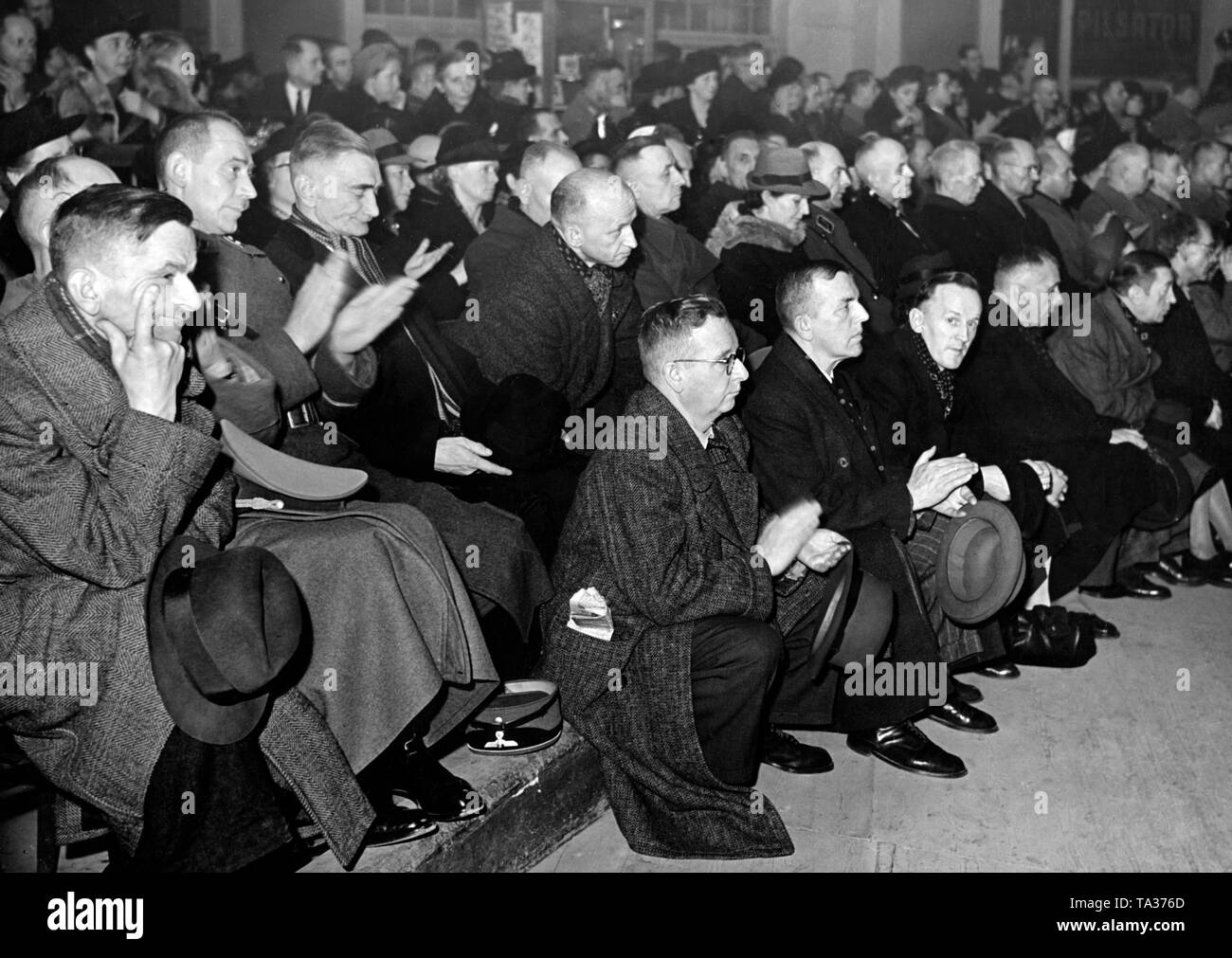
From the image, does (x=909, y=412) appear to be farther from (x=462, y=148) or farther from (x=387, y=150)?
(x=387, y=150)

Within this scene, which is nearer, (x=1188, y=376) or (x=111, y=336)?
(x=111, y=336)

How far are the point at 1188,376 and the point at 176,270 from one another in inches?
199

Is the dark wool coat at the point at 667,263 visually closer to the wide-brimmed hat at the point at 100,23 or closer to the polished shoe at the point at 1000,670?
the polished shoe at the point at 1000,670

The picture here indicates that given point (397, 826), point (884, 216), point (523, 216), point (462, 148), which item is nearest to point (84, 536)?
point (397, 826)

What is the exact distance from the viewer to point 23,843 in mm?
3088

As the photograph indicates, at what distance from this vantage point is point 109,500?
8.17ft

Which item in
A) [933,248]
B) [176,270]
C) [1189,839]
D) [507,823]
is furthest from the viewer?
[933,248]

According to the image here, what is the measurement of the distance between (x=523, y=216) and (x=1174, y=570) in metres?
3.36

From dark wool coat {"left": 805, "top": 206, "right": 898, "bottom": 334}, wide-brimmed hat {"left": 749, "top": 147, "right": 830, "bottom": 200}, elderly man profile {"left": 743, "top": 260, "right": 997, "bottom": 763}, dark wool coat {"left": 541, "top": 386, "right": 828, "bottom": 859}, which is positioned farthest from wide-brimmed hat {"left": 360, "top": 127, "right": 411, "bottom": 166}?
dark wool coat {"left": 541, "top": 386, "right": 828, "bottom": 859}

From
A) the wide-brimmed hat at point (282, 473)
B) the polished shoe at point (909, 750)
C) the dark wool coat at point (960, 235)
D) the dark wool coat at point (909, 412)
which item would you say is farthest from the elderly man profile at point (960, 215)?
the wide-brimmed hat at point (282, 473)

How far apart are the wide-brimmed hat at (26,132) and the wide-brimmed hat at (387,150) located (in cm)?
161

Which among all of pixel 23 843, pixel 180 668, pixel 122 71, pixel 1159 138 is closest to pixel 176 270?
pixel 180 668

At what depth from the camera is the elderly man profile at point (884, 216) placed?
6371 mm
